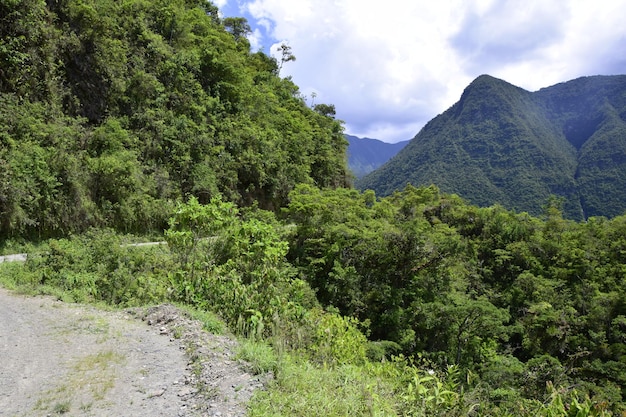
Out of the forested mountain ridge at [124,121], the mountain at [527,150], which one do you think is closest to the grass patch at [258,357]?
the forested mountain ridge at [124,121]

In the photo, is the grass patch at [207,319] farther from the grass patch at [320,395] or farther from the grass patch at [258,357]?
the grass patch at [320,395]

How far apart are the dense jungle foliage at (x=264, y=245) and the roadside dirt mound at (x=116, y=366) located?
21.6 inches

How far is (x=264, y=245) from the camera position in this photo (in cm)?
892

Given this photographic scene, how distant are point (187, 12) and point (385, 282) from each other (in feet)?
68.4

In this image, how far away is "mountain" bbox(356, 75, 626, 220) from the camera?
55500 millimetres

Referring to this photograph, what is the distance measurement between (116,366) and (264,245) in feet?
14.7

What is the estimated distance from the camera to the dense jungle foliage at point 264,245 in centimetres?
653

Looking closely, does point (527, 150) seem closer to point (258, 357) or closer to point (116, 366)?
point (258, 357)

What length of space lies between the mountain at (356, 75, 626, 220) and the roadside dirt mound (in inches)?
2151

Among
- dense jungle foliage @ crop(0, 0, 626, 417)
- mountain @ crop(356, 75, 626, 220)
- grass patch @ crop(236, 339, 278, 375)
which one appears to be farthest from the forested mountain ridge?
mountain @ crop(356, 75, 626, 220)

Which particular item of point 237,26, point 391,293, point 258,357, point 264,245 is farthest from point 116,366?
point 237,26

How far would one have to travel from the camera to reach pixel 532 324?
57.5ft

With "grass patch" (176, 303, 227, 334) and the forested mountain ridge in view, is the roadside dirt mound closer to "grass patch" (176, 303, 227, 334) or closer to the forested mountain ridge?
"grass patch" (176, 303, 227, 334)

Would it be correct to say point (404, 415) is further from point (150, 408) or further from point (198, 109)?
point (198, 109)
